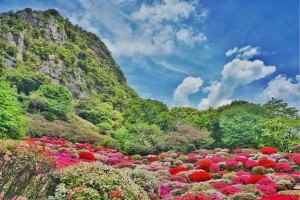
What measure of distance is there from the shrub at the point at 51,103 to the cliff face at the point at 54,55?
475 inches

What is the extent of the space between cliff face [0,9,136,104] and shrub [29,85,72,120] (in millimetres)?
12057

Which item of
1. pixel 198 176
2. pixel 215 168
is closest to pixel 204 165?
pixel 215 168

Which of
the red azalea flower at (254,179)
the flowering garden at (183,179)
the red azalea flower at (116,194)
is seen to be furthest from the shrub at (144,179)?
the red azalea flower at (254,179)

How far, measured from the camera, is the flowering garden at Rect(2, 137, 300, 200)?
10164mm

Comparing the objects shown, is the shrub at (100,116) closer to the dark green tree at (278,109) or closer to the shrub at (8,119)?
the dark green tree at (278,109)

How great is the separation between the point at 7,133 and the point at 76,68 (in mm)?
58624

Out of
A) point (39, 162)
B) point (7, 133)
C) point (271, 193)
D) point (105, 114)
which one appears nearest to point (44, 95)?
point (105, 114)

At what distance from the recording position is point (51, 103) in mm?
50062

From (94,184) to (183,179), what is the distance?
941 cm

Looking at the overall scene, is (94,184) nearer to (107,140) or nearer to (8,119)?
(8,119)

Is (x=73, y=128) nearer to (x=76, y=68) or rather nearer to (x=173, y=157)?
(x=173, y=157)

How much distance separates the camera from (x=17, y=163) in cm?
899

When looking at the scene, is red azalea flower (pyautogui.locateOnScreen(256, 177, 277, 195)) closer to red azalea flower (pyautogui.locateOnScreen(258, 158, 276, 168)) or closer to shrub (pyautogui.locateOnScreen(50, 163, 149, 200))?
red azalea flower (pyautogui.locateOnScreen(258, 158, 276, 168))

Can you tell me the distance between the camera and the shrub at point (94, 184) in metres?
9.84
